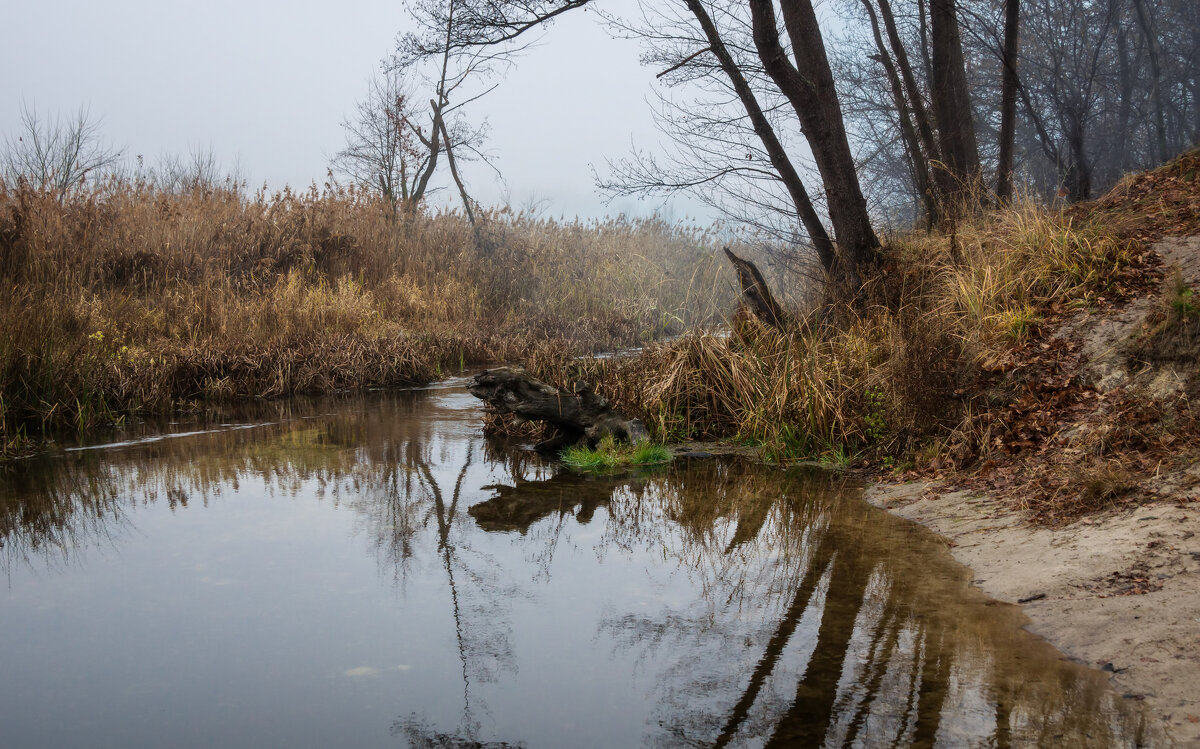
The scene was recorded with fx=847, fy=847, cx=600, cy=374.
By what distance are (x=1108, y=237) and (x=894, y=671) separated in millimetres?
4930

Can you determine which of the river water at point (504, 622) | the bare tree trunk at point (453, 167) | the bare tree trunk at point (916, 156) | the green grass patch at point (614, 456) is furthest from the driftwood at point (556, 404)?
the bare tree trunk at point (453, 167)

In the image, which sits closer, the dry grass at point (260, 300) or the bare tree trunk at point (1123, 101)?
the dry grass at point (260, 300)

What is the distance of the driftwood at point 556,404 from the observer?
7172 mm

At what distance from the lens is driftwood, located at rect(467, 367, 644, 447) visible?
23.5 feet

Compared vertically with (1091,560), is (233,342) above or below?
above

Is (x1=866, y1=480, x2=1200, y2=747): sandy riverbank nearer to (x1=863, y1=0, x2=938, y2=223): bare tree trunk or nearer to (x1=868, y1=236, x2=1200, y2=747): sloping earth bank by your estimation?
(x1=868, y1=236, x2=1200, y2=747): sloping earth bank

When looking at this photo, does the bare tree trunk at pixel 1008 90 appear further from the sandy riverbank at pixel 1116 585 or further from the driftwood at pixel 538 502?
the driftwood at pixel 538 502

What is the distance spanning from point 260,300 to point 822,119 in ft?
27.1

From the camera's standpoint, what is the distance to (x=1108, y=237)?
654cm

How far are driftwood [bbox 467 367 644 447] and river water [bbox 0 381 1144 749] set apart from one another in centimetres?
100

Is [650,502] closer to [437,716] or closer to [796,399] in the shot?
[796,399]

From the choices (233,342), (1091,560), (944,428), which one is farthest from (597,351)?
(1091,560)

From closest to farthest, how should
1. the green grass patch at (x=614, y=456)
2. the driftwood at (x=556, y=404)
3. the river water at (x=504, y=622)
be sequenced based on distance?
the river water at (x=504, y=622) → the green grass patch at (x=614, y=456) → the driftwood at (x=556, y=404)

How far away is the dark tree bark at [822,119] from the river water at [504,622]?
3.08m
